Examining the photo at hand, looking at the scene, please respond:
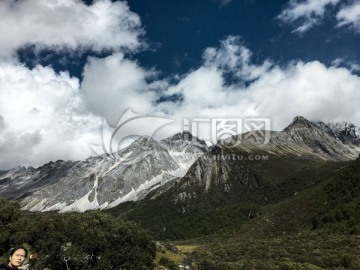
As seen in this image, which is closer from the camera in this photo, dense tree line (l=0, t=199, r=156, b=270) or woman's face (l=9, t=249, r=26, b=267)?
woman's face (l=9, t=249, r=26, b=267)

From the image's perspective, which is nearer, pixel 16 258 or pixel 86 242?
pixel 16 258

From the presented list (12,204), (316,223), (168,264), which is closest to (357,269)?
(168,264)

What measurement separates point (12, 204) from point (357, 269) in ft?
200

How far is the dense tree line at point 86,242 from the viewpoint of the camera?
4522 cm

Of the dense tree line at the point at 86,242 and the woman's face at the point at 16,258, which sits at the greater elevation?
the woman's face at the point at 16,258

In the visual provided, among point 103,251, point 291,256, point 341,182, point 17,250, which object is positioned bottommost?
point 291,256

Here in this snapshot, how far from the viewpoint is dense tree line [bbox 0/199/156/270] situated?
4522 centimetres

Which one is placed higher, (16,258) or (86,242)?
(16,258)

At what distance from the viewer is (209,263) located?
65.4 meters

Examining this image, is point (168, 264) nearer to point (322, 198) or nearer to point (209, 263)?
point (209, 263)

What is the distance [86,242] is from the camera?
4619 cm

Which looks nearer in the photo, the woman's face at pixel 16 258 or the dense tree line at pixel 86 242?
the woman's face at pixel 16 258

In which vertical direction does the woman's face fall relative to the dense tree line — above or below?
above

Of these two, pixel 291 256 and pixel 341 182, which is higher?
pixel 341 182
